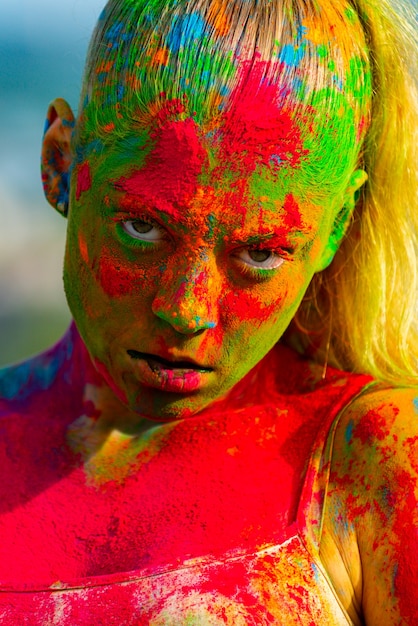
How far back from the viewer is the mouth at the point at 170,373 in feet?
6.31

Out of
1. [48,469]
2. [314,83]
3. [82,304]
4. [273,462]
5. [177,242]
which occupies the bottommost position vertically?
[48,469]

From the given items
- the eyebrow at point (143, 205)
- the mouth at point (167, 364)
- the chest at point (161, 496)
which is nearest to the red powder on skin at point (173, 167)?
the eyebrow at point (143, 205)

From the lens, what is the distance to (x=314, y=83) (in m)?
1.87

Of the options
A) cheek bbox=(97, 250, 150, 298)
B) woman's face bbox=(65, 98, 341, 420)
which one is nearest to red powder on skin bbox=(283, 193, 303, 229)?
woman's face bbox=(65, 98, 341, 420)

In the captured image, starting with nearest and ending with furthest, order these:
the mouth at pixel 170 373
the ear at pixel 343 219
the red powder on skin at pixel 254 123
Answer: the red powder on skin at pixel 254 123 → the mouth at pixel 170 373 → the ear at pixel 343 219

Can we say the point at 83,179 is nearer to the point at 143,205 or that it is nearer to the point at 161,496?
the point at 143,205

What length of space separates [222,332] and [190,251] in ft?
0.59

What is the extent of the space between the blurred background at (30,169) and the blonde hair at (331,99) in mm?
455

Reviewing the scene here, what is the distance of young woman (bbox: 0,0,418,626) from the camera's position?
6.02ft

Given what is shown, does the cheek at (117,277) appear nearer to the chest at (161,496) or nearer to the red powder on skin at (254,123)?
the red powder on skin at (254,123)

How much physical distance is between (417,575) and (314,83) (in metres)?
0.94

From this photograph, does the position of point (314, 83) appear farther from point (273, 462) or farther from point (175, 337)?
point (273, 462)

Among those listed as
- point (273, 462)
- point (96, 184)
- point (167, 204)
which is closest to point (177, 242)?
point (167, 204)

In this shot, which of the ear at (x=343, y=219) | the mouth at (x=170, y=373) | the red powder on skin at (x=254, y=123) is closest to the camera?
the red powder on skin at (x=254, y=123)
